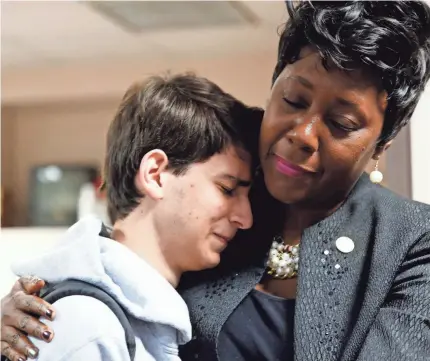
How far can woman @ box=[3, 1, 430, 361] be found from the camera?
80 centimetres

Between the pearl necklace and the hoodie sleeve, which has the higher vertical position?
the pearl necklace

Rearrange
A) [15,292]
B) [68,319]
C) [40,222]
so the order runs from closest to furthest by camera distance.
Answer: [68,319] → [15,292] → [40,222]

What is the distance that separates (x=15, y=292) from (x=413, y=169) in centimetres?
83

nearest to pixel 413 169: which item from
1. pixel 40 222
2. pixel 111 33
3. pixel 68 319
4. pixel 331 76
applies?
pixel 331 76

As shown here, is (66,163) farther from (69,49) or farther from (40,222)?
(69,49)

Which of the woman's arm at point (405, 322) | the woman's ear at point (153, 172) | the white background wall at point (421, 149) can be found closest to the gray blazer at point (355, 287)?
the woman's arm at point (405, 322)

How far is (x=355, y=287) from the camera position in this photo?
839 mm

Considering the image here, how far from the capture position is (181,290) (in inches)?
38.7

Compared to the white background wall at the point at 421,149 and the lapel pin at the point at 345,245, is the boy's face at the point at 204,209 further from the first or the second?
the white background wall at the point at 421,149

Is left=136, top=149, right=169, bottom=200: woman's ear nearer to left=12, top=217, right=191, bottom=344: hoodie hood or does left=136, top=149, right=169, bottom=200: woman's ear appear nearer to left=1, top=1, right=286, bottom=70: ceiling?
left=12, top=217, right=191, bottom=344: hoodie hood

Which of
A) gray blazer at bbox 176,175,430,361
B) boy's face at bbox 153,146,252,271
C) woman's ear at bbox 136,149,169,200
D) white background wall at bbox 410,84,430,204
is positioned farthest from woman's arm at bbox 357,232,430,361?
white background wall at bbox 410,84,430,204

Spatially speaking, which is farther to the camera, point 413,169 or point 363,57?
point 413,169

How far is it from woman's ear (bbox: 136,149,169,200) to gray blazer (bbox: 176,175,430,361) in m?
0.16

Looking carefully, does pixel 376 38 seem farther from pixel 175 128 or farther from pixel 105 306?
pixel 105 306
